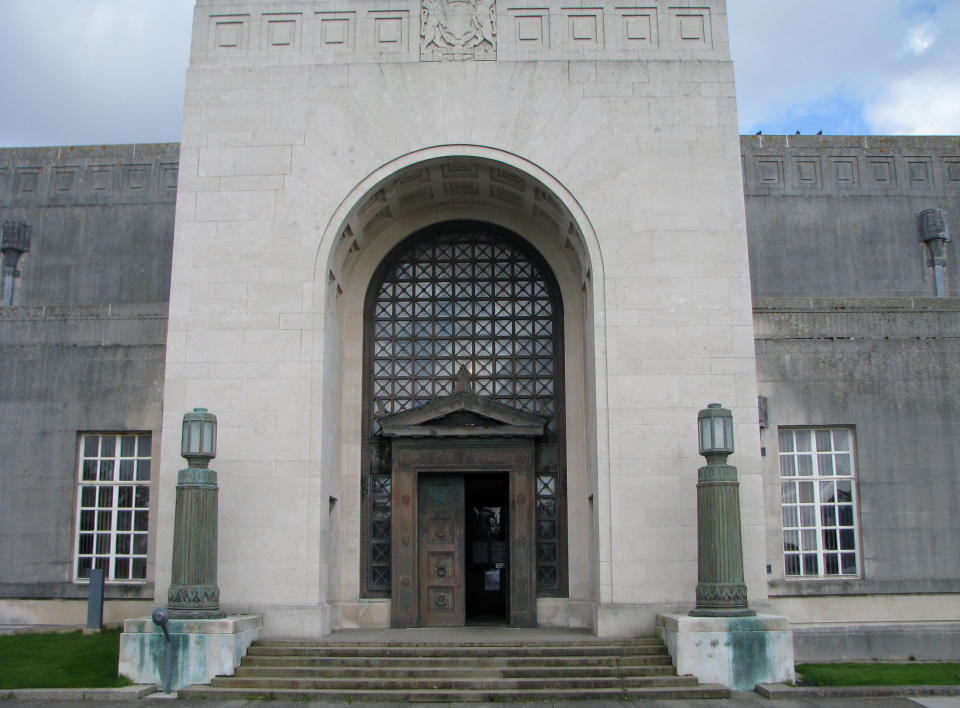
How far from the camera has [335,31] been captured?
15953 millimetres

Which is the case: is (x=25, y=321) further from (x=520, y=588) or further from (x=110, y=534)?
(x=520, y=588)

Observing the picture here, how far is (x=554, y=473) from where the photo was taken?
646 inches

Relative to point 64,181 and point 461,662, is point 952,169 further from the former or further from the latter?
point 64,181

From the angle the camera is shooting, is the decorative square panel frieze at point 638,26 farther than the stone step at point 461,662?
Yes

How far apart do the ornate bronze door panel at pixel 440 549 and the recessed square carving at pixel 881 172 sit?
457 inches

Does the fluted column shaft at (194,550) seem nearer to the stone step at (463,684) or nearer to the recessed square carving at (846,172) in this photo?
the stone step at (463,684)

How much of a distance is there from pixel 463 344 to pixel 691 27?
6578 mm

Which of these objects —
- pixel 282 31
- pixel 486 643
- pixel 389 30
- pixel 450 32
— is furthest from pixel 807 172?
pixel 486 643

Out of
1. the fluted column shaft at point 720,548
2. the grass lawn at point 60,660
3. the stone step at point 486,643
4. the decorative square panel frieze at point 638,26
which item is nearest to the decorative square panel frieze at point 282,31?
the decorative square panel frieze at point 638,26

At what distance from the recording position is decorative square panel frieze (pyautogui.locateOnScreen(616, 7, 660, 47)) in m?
15.9

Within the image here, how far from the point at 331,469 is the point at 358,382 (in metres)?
1.77

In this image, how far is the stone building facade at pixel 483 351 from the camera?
47.5ft

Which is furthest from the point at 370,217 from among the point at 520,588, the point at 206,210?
the point at 520,588

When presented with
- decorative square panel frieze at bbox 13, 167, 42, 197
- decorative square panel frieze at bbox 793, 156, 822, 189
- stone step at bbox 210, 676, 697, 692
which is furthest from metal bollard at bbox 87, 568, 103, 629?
decorative square panel frieze at bbox 793, 156, 822, 189
